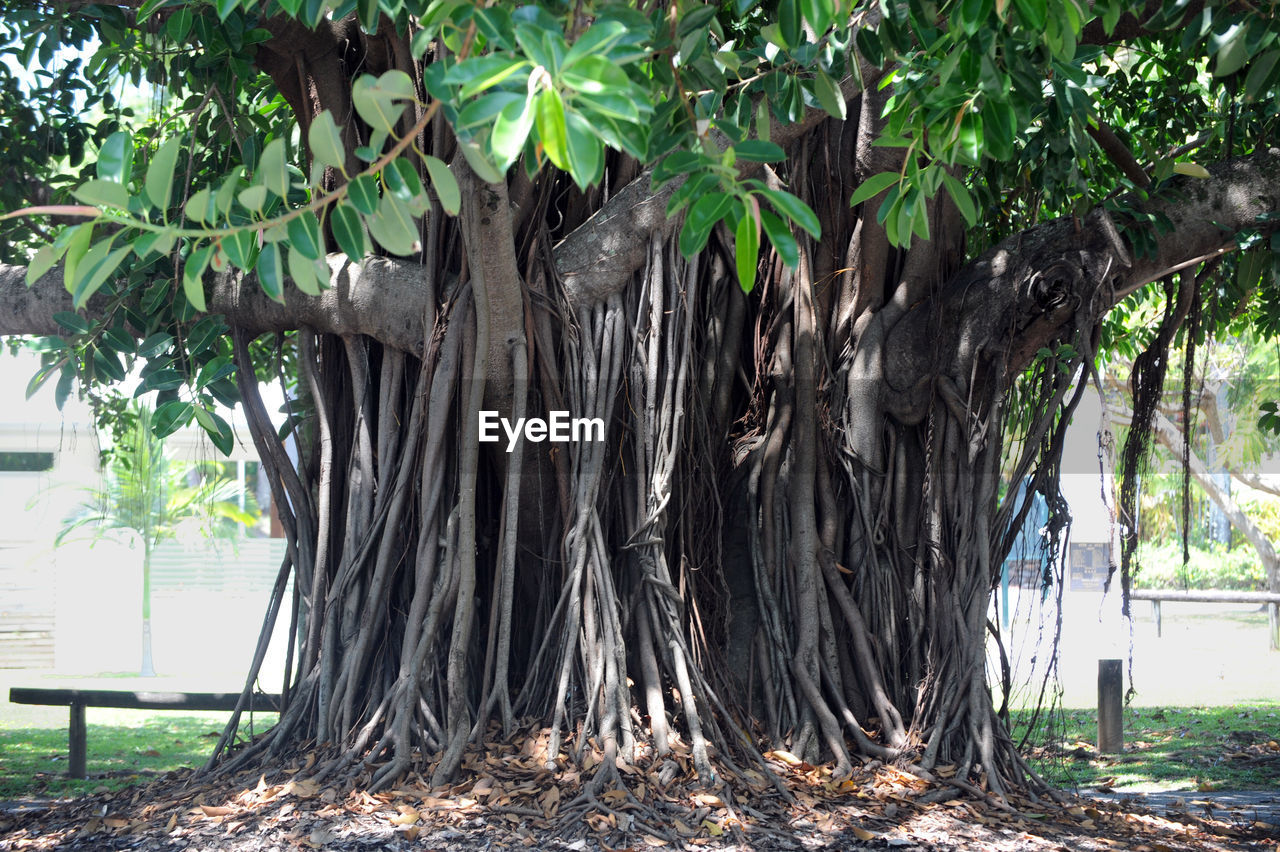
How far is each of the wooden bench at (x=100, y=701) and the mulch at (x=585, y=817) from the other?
1.43 meters

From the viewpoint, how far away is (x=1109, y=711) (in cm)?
520

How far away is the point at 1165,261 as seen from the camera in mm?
3227

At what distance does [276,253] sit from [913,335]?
2.28m

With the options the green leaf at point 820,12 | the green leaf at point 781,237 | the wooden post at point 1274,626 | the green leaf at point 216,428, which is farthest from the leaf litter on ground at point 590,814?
the wooden post at point 1274,626

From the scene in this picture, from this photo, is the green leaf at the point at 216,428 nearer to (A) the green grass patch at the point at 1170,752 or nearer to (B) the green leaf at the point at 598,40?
(B) the green leaf at the point at 598,40

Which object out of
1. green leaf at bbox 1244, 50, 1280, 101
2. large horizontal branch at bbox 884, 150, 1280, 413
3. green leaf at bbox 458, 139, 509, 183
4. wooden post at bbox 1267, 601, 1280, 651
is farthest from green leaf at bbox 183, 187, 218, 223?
wooden post at bbox 1267, 601, 1280, 651

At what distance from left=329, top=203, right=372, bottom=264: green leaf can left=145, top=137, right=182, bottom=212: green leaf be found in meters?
0.23

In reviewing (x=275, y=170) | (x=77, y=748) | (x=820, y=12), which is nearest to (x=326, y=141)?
(x=275, y=170)

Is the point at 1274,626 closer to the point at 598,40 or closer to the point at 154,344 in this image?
the point at 154,344

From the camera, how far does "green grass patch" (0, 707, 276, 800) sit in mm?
4602

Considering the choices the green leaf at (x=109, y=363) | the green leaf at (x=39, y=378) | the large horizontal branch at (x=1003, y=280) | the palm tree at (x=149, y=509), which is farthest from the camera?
the palm tree at (x=149, y=509)

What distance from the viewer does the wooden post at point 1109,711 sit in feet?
16.7

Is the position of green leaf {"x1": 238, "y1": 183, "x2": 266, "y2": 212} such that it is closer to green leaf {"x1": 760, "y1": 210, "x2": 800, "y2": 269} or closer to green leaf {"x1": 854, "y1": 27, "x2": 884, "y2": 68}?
green leaf {"x1": 760, "y1": 210, "x2": 800, "y2": 269}

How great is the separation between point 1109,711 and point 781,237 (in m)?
4.53
